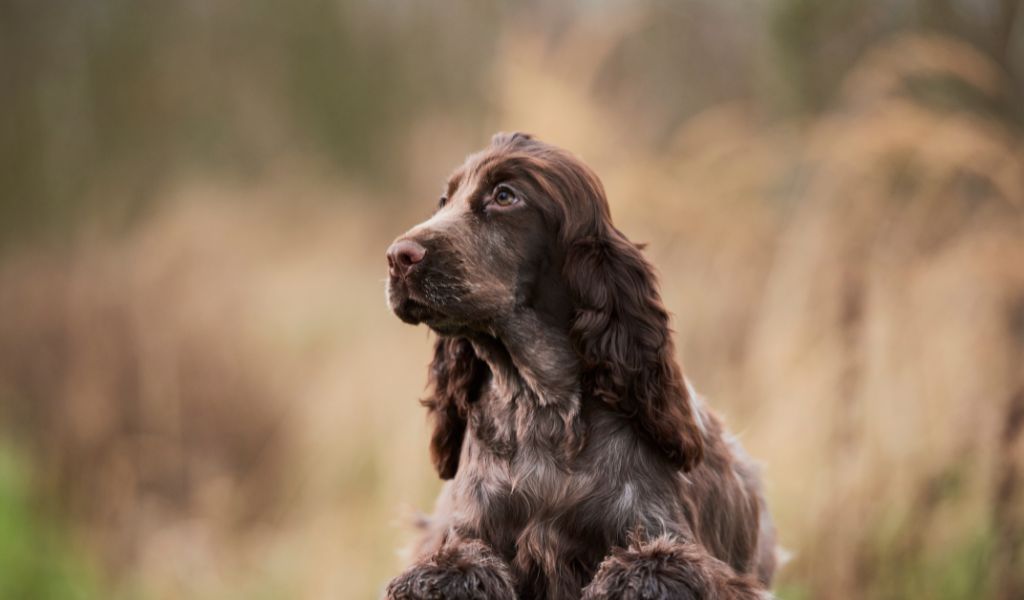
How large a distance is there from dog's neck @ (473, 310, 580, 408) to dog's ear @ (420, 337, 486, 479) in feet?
0.71

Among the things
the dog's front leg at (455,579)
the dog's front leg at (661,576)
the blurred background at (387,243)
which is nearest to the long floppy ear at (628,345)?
the dog's front leg at (661,576)

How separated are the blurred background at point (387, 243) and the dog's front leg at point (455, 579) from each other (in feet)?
3.04

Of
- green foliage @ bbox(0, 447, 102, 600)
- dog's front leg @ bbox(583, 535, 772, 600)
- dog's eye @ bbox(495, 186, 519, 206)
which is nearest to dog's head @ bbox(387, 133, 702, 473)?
dog's eye @ bbox(495, 186, 519, 206)

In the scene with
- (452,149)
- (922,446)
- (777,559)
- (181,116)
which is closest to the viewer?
(777,559)

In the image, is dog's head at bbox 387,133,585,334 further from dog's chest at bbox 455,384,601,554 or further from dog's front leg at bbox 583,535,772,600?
dog's front leg at bbox 583,535,772,600

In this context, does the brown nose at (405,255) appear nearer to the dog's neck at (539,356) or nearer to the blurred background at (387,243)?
the dog's neck at (539,356)

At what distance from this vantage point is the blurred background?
19.0 feet

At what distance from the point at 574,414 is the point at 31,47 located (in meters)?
7.63

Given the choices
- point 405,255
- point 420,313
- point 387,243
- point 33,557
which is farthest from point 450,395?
point 33,557

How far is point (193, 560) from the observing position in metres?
7.45

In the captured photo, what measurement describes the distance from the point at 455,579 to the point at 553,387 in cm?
63

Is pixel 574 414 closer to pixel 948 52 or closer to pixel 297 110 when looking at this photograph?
pixel 948 52

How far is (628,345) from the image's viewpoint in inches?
139

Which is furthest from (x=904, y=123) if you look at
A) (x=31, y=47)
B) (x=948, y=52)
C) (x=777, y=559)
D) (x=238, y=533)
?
(x=31, y=47)
